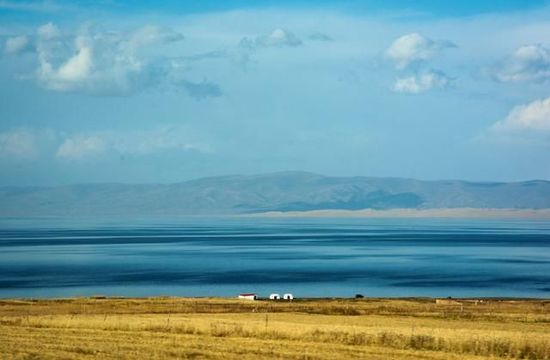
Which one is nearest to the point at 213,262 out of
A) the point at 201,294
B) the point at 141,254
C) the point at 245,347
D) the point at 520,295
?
the point at 141,254

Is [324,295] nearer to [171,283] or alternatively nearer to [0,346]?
[171,283]

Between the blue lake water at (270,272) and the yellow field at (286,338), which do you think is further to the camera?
the blue lake water at (270,272)

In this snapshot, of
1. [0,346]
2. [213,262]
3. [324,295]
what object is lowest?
[0,346]

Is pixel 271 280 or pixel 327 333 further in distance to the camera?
pixel 271 280

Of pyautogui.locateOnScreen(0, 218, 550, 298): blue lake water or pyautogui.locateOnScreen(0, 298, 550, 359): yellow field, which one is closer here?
pyautogui.locateOnScreen(0, 298, 550, 359): yellow field

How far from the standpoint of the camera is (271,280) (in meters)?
98.4

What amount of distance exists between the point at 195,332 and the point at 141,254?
392 ft

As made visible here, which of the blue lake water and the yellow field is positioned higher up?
the blue lake water

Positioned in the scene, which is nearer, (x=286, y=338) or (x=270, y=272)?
(x=286, y=338)

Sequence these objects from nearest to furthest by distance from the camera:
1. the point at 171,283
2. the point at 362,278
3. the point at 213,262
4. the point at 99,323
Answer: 1. the point at 99,323
2. the point at 171,283
3. the point at 362,278
4. the point at 213,262

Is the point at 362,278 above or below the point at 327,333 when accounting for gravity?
above

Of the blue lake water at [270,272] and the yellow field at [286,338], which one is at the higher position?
the blue lake water at [270,272]

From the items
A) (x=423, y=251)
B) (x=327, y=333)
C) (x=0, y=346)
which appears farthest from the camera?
(x=423, y=251)

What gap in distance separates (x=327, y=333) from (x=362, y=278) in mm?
68986
